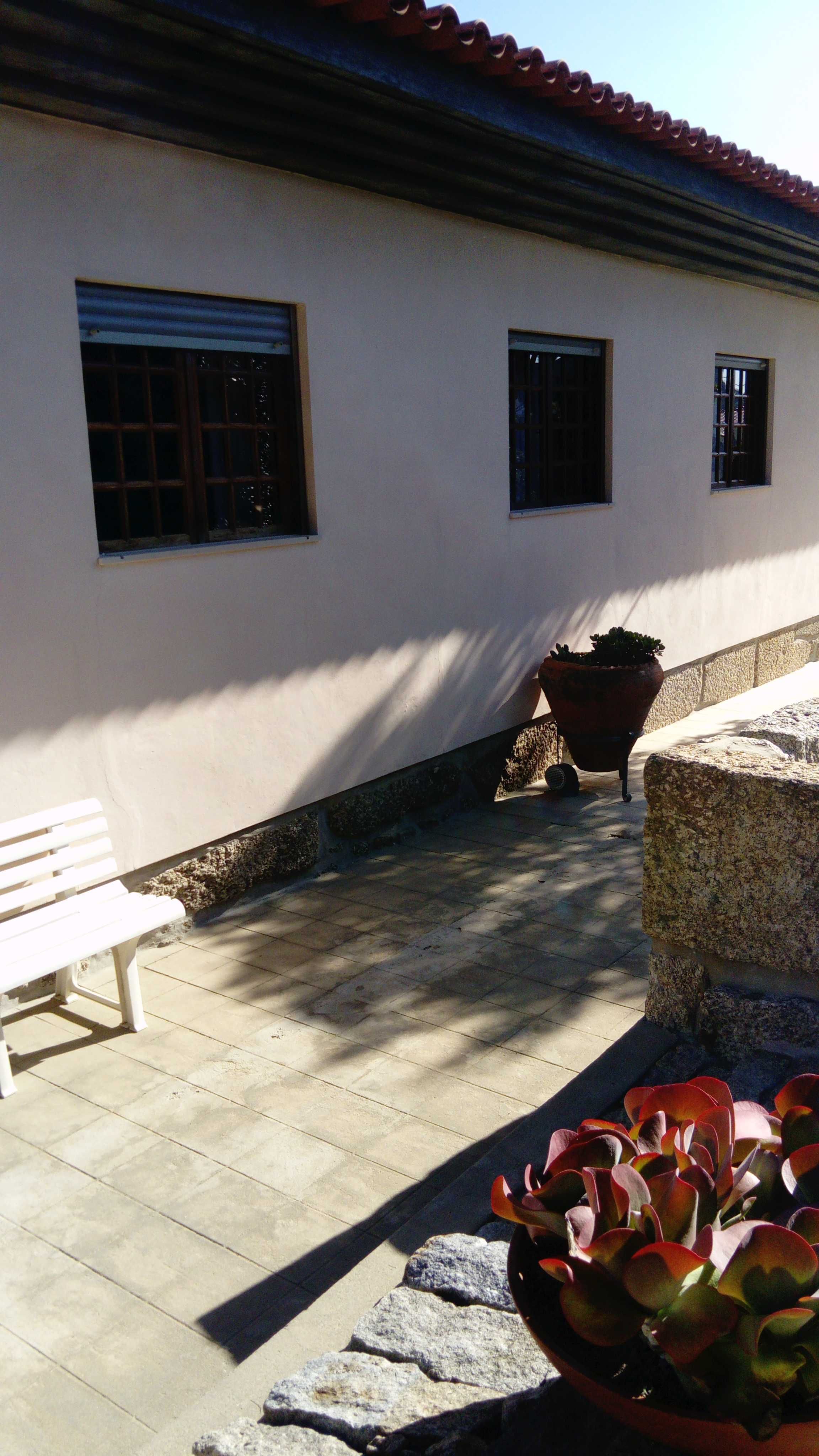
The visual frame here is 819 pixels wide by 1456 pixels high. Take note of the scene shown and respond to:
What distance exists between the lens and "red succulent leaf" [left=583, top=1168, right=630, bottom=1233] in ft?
5.30

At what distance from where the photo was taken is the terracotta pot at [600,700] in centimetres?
681

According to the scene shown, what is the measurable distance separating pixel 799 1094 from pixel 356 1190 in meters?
1.70

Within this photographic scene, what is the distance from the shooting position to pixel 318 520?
5.56 m

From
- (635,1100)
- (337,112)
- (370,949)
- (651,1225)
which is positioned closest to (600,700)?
(370,949)

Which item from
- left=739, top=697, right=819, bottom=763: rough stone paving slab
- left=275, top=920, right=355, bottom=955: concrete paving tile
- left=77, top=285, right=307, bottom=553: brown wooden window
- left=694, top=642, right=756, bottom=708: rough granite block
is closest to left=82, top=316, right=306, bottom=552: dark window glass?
left=77, top=285, right=307, bottom=553: brown wooden window

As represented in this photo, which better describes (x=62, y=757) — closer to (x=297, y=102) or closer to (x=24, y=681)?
(x=24, y=681)

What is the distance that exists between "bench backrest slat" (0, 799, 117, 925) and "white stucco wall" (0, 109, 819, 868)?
14cm

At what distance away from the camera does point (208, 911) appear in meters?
5.28

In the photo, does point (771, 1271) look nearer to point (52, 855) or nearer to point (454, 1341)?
point (454, 1341)

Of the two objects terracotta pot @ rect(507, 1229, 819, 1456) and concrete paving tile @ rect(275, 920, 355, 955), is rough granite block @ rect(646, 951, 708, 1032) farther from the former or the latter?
concrete paving tile @ rect(275, 920, 355, 955)

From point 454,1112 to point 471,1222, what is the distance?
37.0 inches

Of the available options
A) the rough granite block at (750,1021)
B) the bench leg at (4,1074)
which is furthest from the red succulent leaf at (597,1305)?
the bench leg at (4,1074)

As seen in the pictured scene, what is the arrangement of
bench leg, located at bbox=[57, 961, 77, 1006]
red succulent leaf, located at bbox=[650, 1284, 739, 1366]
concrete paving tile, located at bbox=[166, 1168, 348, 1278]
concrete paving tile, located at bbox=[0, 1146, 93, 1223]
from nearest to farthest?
red succulent leaf, located at bbox=[650, 1284, 739, 1366] < concrete paving tile, located at bbox=[166, 1168, 348, 1278] < concrete paving tile, located at bbox=[0, 1146, 93, 1223] < bench leg, located at bbox=[57, 961, 77, 1006]

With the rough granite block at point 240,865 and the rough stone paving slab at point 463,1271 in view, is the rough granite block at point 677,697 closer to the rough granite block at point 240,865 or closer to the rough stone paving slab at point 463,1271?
the rough granite block at point 240,865
